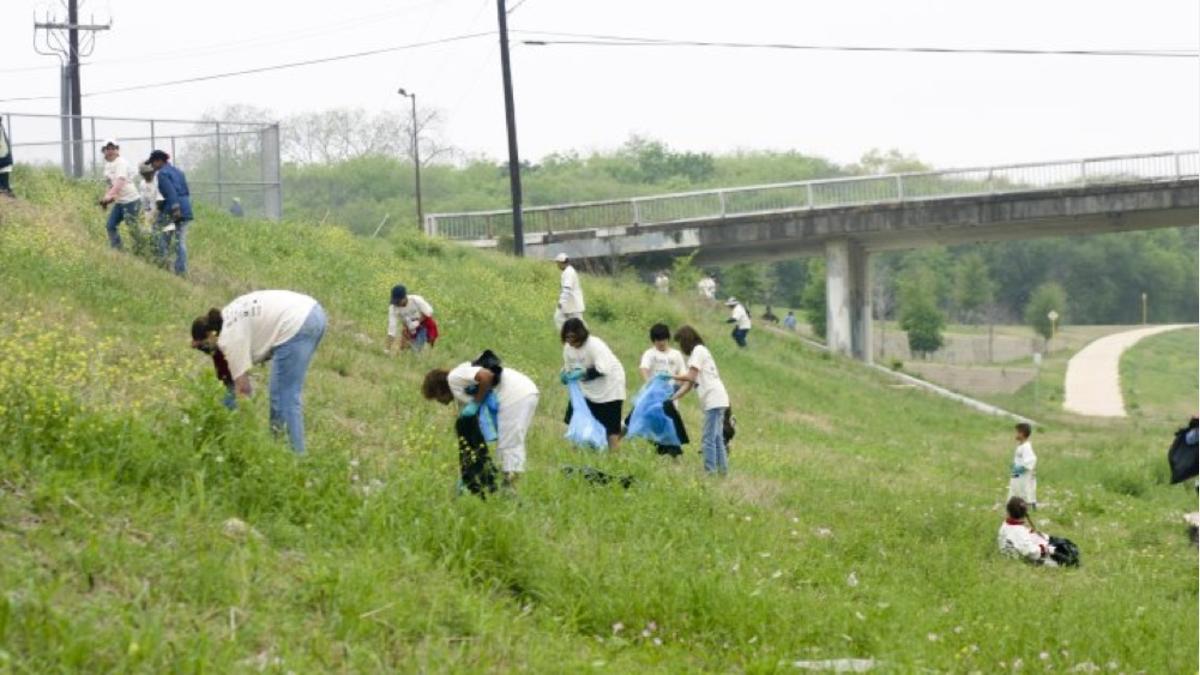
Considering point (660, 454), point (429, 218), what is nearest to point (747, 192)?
point (429, 218)

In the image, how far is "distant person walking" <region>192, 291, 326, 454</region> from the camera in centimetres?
1163

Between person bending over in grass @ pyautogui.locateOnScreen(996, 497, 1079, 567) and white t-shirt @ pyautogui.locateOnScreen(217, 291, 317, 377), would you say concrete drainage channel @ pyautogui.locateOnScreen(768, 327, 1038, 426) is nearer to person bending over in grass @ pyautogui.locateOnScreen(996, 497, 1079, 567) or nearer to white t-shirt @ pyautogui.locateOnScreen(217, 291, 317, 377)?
person bending over in grass @ pyautogui.locateOnScreen(996, 497, 1079, 567)

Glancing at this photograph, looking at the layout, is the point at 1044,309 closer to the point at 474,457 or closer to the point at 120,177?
the point at 120,177

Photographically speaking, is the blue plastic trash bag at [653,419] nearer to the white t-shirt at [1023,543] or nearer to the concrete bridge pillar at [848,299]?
the white t-shirt at [1023,543]

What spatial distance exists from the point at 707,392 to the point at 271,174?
2153 centimetres

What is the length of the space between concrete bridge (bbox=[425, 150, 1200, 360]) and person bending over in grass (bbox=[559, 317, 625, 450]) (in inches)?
1197

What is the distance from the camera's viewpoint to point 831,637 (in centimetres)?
999

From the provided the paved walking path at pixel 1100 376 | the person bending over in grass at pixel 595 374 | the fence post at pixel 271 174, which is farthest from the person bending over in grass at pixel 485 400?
the paved walking path at pixel 1100 376

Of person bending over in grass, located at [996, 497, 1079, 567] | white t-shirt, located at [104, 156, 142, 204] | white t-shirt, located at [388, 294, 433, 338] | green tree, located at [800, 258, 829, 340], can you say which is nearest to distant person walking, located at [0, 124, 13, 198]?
white t-shirt, located at [104, 156, 142, 204]

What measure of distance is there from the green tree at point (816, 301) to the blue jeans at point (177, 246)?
149 feet

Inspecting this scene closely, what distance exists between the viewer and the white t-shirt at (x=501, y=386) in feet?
37.1

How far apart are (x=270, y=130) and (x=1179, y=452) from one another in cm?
2158

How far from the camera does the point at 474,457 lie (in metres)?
11.2

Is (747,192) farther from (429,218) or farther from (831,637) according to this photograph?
(831,637)
